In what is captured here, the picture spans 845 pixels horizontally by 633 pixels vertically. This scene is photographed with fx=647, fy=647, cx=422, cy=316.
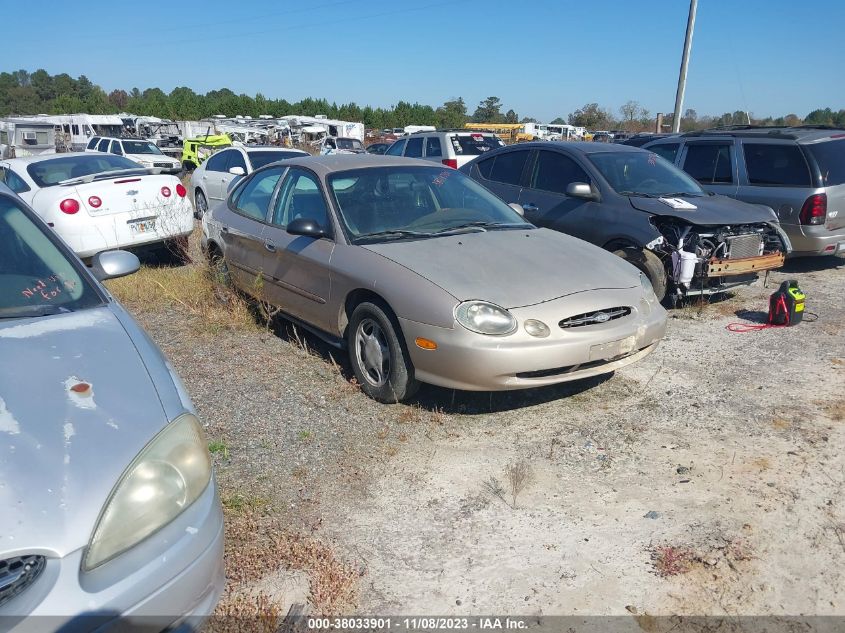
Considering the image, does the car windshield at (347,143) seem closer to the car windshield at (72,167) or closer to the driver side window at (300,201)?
the car windshield at (72,167)

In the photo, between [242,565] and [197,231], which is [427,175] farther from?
[197,231]

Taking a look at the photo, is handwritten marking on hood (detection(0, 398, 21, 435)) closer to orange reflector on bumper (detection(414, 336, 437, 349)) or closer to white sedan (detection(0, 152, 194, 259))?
orange reflector on bumper (detection(414, 336, 437, 349))

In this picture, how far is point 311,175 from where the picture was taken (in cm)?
502

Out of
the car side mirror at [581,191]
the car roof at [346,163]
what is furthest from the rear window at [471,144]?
the car roof at [346,163]

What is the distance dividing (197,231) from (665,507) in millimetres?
9723

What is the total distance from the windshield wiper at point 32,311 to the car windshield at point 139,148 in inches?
886

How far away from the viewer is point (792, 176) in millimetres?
7898

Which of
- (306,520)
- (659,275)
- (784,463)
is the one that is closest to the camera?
(306,520)

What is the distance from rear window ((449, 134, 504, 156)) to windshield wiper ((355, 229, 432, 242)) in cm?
1024

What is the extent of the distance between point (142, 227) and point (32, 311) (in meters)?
5.28

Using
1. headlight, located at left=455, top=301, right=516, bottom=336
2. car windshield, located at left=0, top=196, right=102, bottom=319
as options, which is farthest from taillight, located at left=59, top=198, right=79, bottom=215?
headlight, located at left=455, top=301, right=516, bottom=336

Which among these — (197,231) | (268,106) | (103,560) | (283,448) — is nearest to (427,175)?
(283,448)

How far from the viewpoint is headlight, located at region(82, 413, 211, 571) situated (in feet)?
5.95

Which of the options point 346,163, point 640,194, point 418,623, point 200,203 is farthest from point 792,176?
point 200,203
